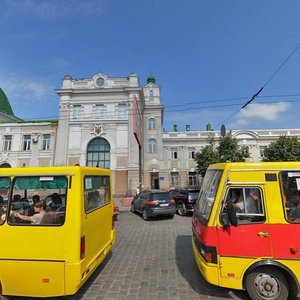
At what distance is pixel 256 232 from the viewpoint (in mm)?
3961

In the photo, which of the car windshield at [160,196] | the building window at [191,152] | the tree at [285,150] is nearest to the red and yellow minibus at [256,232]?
the car windshield at [160,196]

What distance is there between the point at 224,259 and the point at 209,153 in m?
28.5

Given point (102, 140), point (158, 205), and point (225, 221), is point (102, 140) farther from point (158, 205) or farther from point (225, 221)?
point (225, 221)

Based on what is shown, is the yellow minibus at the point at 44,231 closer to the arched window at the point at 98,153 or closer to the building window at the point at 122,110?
the arched window at the point at 98,153

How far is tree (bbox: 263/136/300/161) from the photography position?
29.4 meters

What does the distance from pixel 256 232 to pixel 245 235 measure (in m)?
0.19

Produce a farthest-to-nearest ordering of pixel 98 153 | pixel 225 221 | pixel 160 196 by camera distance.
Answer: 1. pixel 98 153
2. pixel 160 196
3. pixel 225 221

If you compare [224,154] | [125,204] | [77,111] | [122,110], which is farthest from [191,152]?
[125,204]

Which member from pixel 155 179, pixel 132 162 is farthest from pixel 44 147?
pixel 155 179

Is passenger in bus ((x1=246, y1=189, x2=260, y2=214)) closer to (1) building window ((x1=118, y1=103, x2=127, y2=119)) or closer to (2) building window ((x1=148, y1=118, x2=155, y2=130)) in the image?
(1) building window ((x1=118, y1=103, x2=127, y2=119))

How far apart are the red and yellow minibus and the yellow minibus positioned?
2174 millimetres

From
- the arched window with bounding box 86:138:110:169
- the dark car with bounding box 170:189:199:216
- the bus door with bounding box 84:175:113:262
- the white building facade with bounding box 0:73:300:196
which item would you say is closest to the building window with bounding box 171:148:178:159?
the white building facade with bounding box 0:73:300:196

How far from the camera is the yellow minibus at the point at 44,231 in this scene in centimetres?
365

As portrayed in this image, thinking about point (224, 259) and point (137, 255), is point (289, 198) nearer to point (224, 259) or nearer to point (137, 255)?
point (224, 259)
